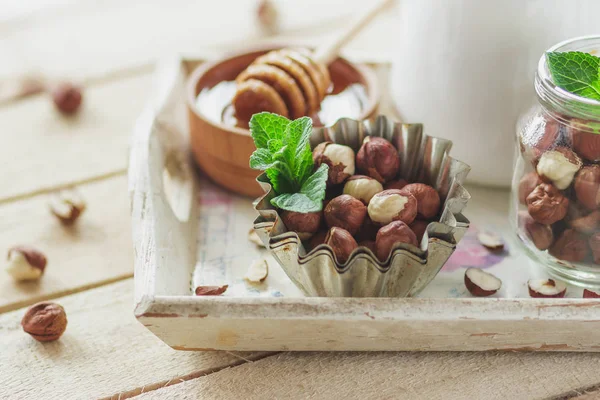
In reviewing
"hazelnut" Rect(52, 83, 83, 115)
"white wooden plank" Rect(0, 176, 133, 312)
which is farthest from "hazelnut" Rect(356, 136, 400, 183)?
"hazelnut" Rect(52, 83, 83, 115)

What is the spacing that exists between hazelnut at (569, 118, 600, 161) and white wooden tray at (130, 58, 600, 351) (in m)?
0.12

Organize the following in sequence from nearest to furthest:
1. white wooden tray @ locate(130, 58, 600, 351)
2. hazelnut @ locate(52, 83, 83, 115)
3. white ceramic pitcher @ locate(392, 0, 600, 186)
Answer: white wooden tray @ locate(130, 58, 600, 351) < white ceramic pitcher @ locate(392, 0, 600, 186) < hazelnut @ locate(52, 83, 83, 115)

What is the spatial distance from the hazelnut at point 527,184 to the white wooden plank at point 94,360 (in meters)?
0.27

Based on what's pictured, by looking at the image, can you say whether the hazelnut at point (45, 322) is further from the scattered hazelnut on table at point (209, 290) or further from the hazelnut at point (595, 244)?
the hazelnut at point (595, 244)

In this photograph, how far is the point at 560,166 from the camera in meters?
0.58

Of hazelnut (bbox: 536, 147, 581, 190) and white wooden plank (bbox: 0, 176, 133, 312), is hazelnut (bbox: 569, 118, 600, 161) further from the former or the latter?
white wooden plank (bbox: 0, 176, 133, 312)

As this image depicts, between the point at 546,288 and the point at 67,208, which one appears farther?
the point at 67,208

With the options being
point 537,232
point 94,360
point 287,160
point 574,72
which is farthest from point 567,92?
point 94,360

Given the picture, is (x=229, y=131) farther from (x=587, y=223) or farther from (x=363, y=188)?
(x=587, y=223)

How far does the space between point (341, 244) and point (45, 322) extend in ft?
0.90

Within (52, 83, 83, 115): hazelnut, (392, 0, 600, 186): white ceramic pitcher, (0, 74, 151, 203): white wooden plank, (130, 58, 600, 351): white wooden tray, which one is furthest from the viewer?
(52, 83, 83, 115): hazelnut

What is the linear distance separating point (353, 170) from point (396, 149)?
0.06 m

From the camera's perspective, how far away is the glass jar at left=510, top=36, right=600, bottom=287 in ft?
1.88

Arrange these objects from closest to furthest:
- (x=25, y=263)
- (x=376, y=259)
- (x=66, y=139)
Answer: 1. (x=376, y=259)
2. (x=25, y=263)
3. (x=66, y=139)
